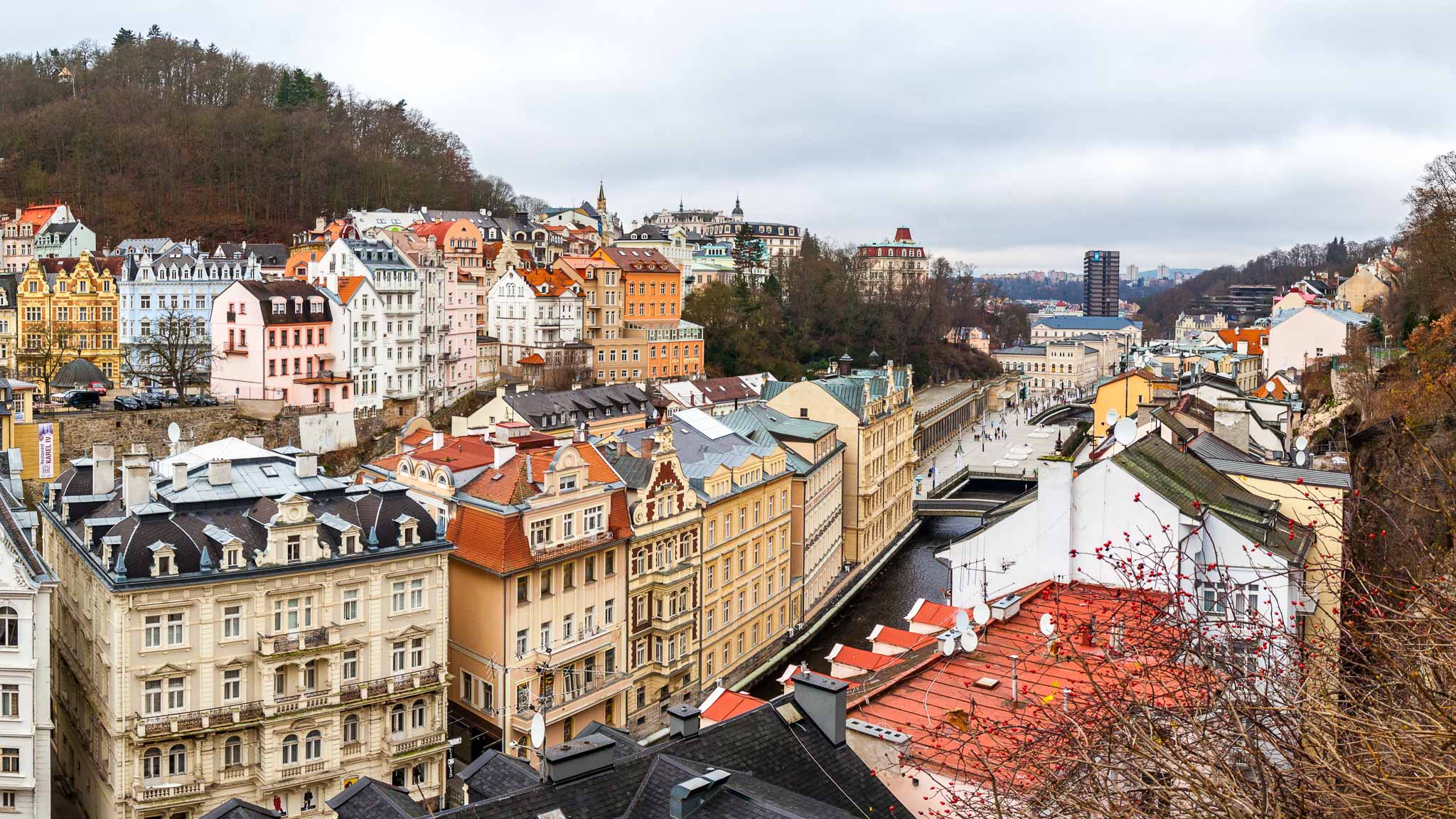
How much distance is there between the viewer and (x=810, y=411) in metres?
55.0

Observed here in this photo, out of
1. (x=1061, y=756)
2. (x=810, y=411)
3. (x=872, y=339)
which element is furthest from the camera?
(x=872, y=339)

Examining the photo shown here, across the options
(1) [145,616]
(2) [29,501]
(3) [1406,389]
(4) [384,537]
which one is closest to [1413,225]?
(3) [1406,389]

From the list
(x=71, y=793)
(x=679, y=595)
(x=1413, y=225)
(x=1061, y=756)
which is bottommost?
(x=71, y=793)

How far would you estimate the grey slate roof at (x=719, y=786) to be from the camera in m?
13.5

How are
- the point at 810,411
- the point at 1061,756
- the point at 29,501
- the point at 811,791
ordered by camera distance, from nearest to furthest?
the point at 1061,756 → the point at 811,791 → the point at 29,501 → the point at 810,411

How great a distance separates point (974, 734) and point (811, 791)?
7764 millimetres

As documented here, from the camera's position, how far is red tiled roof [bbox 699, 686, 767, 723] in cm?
2230

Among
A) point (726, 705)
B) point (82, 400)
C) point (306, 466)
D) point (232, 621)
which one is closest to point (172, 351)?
point (82, 400)

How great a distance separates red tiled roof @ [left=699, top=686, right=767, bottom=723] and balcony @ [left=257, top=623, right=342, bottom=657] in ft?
31.9

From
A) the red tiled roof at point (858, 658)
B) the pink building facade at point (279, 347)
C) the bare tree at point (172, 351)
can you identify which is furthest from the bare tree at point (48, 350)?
the red tiled roof at point (858, 658)

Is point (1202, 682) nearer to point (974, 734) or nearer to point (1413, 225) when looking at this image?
point (974, 734)

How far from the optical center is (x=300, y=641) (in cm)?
2716

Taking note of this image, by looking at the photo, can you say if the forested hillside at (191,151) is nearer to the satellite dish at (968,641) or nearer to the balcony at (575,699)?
the balcony at (575,699)

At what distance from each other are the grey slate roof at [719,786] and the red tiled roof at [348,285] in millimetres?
43402
